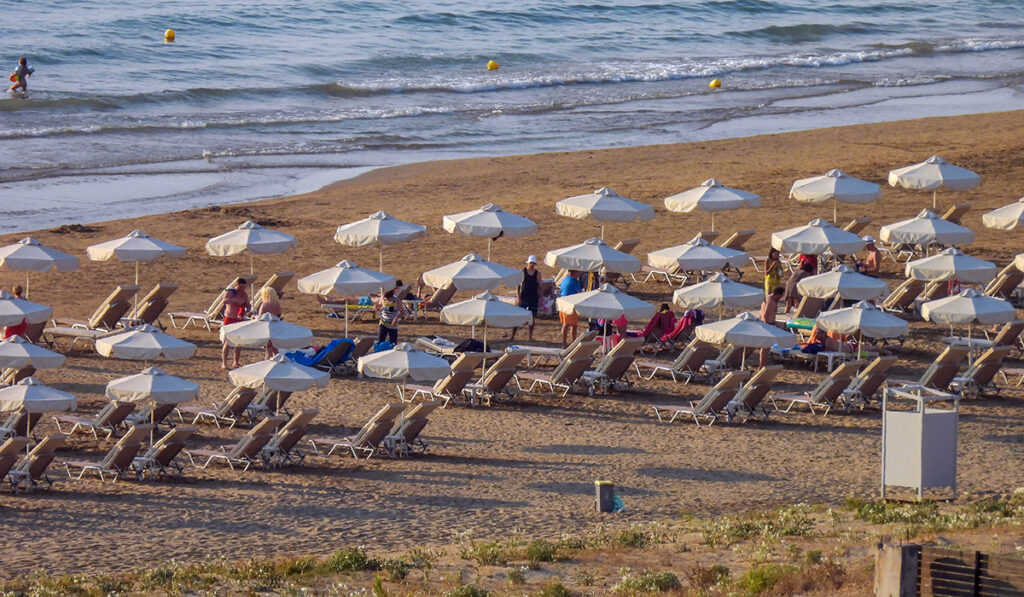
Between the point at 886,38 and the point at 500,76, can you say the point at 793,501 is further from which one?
the point at 886,38

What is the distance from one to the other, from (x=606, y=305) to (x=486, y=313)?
1.34 m

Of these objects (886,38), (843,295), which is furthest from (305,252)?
(886,38)

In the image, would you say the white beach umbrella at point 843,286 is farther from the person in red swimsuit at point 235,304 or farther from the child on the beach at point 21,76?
the child on the beach at point 21,76

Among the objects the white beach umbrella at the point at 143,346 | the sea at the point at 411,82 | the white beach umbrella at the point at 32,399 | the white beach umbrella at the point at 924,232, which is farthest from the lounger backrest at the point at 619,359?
the sea at the point at 411,82

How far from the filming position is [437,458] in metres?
13.8

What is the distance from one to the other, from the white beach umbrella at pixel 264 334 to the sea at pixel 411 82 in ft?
33.4

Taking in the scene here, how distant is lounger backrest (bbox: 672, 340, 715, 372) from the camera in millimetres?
16422

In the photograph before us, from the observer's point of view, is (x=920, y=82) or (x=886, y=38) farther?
(x=886, y=38)

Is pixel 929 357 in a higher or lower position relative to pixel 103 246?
lower

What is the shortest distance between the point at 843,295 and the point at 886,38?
147ft

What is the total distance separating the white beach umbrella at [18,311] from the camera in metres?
15.5

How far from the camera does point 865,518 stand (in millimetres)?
11664

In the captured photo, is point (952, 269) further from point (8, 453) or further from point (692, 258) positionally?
point (8, 453)

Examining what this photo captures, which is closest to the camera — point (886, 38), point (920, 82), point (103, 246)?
point (103, 246)
